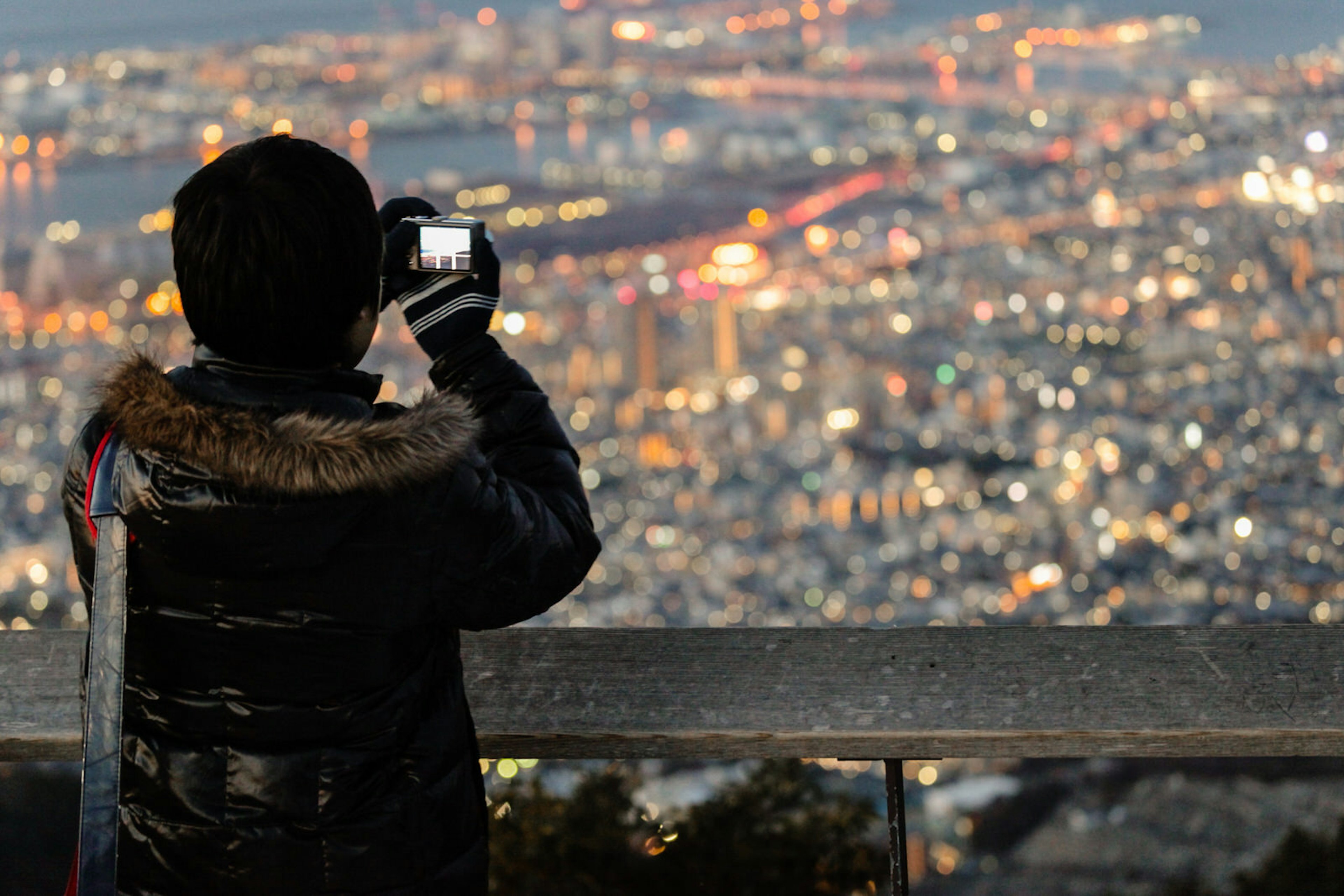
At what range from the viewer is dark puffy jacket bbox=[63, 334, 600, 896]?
1.21 m

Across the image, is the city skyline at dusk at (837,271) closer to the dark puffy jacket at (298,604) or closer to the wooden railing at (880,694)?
the wooden railing at (880,694)

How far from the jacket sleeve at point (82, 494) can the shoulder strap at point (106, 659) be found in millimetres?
47

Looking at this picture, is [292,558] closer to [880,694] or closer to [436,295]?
[436,295]

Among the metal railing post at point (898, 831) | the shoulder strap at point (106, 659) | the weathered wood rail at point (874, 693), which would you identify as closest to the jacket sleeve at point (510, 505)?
the shoulder strap at point (106, 659)

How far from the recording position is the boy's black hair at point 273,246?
120 cm

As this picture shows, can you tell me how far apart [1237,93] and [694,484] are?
11.9 metres

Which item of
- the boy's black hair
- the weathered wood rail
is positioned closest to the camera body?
the boy's black hair

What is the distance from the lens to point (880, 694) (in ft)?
5.82

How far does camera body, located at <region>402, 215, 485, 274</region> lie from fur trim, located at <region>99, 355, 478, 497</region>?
17 cm

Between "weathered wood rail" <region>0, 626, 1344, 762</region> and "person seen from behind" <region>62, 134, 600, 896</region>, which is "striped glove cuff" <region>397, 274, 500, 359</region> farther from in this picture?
"weathered wood rail" <region>0, 626, 1344, 762</region>

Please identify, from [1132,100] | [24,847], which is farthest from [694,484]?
[24,847]

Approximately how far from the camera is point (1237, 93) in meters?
26.4

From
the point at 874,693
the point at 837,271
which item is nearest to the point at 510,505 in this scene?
the point at 874,693

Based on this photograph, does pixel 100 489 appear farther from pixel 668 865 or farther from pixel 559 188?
pixel 559 188
